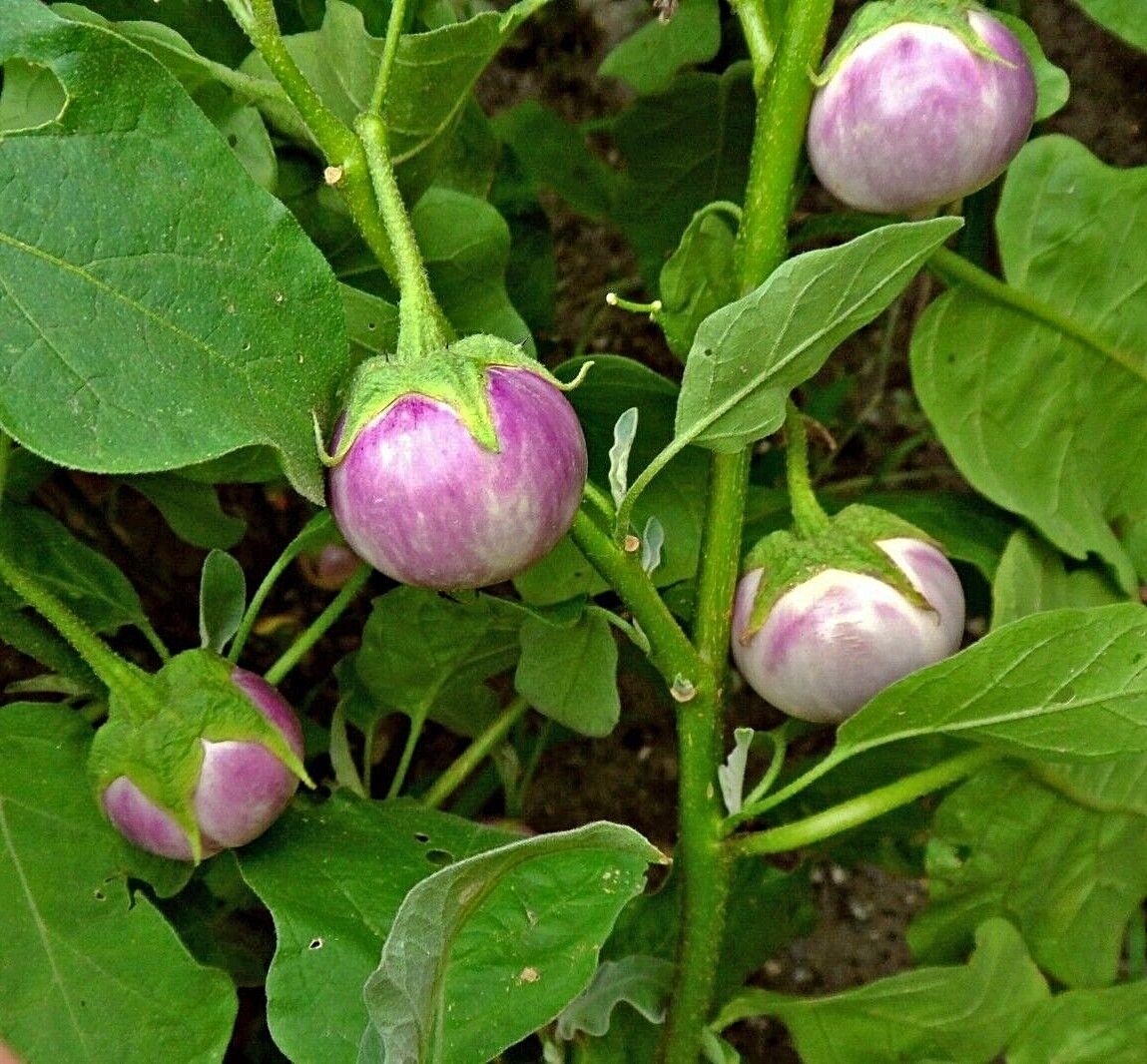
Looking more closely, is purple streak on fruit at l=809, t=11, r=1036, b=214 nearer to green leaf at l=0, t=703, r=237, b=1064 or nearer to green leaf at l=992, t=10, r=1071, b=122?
green leaf at l=992, t=10, r=1071, b=122

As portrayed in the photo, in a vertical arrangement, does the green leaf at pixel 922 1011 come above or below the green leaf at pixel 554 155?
below

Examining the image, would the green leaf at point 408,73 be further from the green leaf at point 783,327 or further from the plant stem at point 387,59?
the green leaf at point 783,327

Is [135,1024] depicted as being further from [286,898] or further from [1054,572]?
A: [1054,572]

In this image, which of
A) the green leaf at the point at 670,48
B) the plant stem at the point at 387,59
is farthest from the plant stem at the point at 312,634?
the green leaf at the point at 670,48

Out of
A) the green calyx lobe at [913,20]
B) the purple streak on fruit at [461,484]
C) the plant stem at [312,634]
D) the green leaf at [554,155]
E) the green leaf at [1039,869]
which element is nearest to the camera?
the purple streak on fruit at [461,484]

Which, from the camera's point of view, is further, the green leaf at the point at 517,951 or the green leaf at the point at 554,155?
the green leaf at the point at 554,155

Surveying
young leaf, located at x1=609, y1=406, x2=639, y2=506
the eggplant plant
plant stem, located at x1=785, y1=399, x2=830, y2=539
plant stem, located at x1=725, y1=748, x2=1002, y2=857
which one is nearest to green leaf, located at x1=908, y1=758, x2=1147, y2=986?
the eggplant plant

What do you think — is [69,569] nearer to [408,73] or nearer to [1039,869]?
[408,73]
